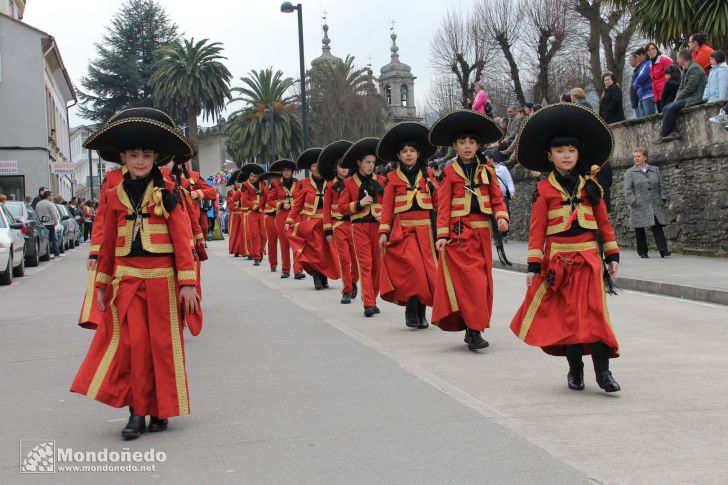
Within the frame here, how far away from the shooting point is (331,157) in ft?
46.1

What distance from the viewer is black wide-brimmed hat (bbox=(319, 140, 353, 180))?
14.0 meters

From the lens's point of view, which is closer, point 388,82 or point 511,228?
point 511,228

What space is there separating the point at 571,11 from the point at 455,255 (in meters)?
37.2

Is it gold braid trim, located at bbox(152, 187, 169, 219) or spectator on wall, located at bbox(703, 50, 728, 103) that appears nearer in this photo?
gold braid trim, located at bbox(152, 187, 169, 219)

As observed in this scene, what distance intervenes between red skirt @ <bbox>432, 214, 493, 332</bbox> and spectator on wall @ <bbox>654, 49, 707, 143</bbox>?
9.35 m

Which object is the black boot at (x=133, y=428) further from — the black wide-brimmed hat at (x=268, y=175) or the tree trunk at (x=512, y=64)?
the tree trunk at (x=512, y=64)

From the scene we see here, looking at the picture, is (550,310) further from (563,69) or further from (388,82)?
(388,82)

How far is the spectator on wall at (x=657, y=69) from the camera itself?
61.0 feet

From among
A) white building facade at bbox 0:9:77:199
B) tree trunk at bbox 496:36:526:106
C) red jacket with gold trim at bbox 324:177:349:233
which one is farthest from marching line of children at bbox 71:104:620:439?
white building facade at bbox 0:9:77:199

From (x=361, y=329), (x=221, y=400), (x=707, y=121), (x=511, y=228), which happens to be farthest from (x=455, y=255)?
(x=511, y=228)

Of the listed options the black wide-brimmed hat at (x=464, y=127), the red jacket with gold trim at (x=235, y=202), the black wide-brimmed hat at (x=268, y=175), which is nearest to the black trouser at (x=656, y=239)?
the black wide-brimmed hat at (x=268, y=175)

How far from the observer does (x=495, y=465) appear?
5.18 meters

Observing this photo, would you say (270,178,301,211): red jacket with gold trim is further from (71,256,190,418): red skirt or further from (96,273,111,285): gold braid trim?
(71,256,190,418): red skirt

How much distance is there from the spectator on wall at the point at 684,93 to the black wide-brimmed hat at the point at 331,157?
21.0 ft
